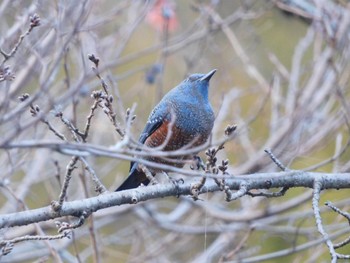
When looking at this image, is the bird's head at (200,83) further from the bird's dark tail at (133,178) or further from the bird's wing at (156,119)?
the bird's dark tail at (133,178)

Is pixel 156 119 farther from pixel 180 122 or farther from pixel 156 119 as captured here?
pixel 180 122

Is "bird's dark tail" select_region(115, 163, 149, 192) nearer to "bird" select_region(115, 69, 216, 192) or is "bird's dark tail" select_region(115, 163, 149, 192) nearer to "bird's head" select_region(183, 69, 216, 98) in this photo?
"bird" select_region(115, 69, 216, 192)

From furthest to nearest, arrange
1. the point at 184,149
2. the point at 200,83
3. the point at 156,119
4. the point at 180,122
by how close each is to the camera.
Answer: the point at 200,83, the point at 156,119, the point at 180,122, the point at 184,149

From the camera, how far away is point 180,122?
4.21 m

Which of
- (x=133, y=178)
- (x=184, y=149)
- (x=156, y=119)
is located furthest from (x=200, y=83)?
(x=184, y=149)

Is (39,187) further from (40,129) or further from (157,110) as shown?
(157,110)

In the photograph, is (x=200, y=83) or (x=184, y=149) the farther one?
(x=200, y=83)

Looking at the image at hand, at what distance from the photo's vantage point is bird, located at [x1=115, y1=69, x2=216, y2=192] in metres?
4.15

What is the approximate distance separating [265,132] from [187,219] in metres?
1.47

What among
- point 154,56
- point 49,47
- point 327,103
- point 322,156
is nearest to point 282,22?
point 154,56

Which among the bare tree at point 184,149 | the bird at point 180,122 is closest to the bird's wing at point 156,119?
the bird at point 180,122

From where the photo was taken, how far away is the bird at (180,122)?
4148 millimetres

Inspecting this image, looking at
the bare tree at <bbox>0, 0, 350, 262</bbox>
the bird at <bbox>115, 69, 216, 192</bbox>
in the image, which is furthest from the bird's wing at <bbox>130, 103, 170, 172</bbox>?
the bare tree at <bbox>0, 0, 350, 262</bbox>

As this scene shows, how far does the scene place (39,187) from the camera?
24.3ft
